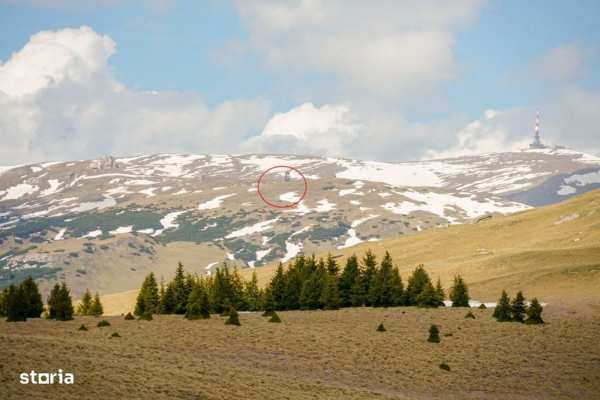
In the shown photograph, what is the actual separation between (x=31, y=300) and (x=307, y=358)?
121 feet

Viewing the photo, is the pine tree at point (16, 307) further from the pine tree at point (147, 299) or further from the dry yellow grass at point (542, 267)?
the dry yellow grass at point (542, 267)

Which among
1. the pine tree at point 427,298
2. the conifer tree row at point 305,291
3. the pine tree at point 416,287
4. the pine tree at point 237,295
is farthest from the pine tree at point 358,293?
the pine tree at point 237,295

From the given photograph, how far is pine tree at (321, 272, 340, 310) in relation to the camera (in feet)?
346

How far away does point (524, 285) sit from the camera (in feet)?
426

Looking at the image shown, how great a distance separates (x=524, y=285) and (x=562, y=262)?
60.4 ft

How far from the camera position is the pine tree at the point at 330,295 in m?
106

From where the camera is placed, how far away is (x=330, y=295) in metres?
106

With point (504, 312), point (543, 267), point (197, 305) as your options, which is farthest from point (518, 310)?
point (543, 267)

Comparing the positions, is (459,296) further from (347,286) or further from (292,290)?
(292,290)

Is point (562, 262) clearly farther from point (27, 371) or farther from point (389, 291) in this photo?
point (27, 371)

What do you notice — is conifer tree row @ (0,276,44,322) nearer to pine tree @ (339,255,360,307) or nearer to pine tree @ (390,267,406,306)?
pine tree @ (339,255,360,307)

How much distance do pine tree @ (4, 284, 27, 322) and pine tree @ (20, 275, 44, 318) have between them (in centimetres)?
59

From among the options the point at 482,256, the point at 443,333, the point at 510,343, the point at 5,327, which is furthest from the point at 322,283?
the point at 482,256

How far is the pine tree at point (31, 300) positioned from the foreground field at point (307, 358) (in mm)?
5017
